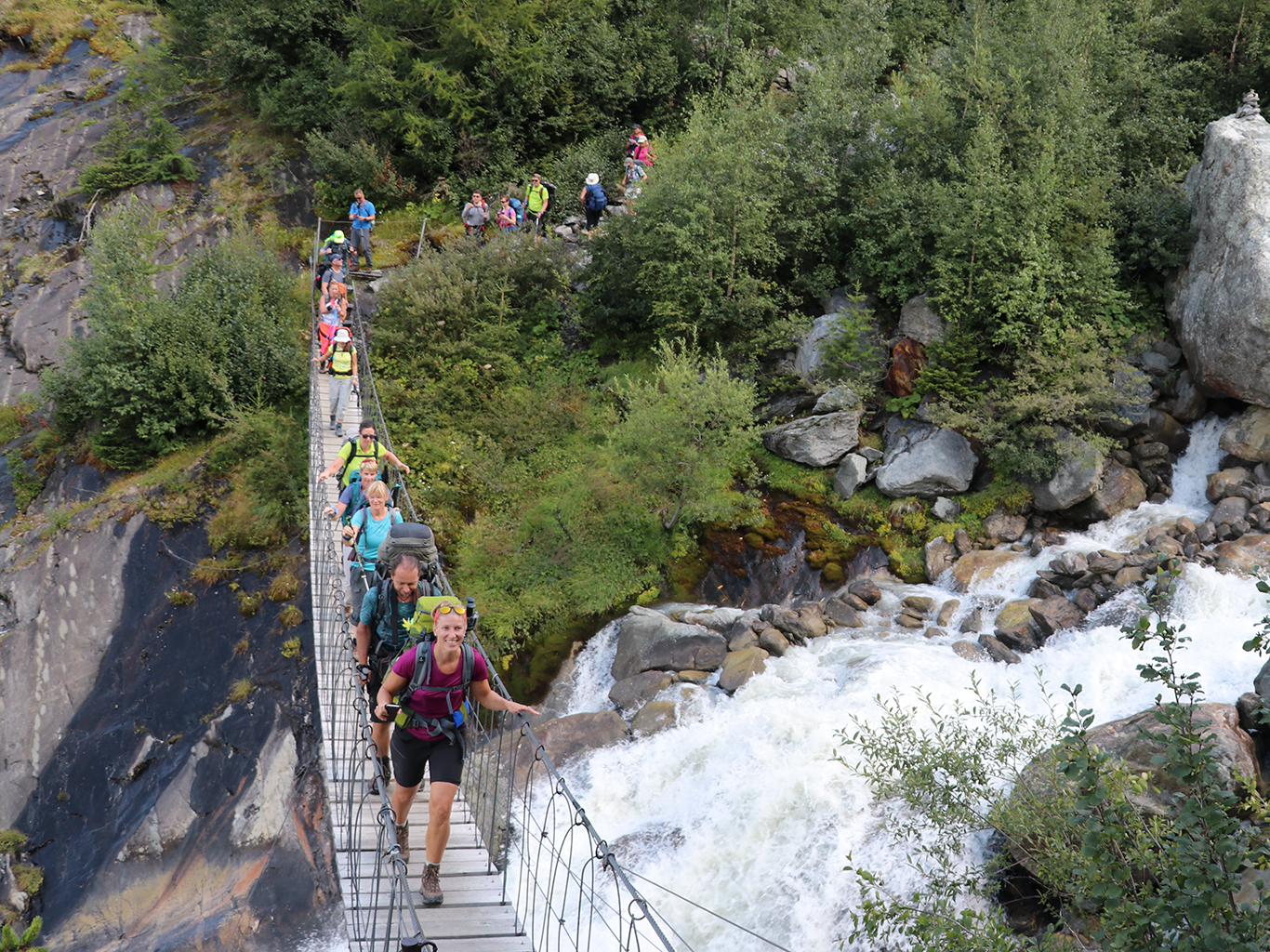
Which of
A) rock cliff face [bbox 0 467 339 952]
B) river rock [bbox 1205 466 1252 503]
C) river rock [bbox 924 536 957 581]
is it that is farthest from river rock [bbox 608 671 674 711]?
river rock [bbox 1205 466 1252 503]

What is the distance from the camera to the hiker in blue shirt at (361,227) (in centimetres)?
1612

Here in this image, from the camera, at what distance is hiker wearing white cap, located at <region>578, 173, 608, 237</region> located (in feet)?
53.0

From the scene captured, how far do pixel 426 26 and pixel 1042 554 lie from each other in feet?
54.0

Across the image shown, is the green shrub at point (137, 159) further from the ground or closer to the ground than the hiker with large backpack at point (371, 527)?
further from the ground

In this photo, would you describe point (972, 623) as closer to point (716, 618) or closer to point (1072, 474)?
point (1072, 474)

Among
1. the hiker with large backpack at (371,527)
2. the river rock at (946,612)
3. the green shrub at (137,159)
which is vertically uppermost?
the green shrub at (137,159)

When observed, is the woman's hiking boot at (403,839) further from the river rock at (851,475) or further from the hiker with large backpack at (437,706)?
the river rock at (851,475)

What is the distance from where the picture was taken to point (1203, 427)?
11.0m

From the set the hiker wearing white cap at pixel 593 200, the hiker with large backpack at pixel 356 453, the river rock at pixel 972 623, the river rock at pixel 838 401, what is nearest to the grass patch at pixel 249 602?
the hiker with large backpack at pixel 356 453

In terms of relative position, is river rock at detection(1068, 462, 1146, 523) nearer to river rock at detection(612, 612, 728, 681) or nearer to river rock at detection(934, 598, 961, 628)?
river rock at detection(934, 598, 961, 628)

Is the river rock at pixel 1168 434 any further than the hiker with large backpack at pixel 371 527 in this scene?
Yes

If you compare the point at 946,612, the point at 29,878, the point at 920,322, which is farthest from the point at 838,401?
the point at 29,878

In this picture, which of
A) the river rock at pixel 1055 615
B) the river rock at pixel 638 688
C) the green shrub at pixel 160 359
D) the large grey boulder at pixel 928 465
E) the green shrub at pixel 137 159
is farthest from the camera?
the green shrub at pixel 137 159

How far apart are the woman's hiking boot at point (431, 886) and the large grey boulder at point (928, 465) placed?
336 inches
